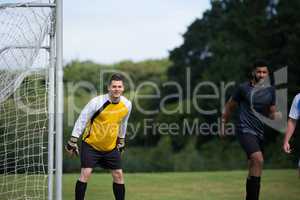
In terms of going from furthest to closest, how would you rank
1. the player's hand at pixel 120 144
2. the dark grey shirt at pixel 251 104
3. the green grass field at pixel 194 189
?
1. the green grass field at pixel 194 189
2. the player's hand at pixel 120 144
3. the dark grey shirt at pixel 251 104

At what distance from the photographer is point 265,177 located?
45.9 feet

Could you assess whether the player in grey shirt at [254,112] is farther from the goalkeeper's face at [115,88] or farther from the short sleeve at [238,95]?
the goalkeeper's face at [115,88]

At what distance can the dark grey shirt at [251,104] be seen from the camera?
24.0ft

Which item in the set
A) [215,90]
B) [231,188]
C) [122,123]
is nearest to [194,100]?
[215,90]

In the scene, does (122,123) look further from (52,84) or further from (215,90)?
(215,90)

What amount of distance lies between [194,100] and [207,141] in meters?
2.72

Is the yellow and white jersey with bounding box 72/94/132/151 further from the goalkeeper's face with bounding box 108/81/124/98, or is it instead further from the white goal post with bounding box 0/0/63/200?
the white goal post with bounding box 0/0/63/200

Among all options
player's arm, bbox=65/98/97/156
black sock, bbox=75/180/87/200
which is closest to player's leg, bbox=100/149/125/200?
black sock, bbox=75/180/87/200

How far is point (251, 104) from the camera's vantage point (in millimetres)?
7359

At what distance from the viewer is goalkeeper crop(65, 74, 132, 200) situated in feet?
23.1

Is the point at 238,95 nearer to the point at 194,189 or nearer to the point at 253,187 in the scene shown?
the point at 253,187

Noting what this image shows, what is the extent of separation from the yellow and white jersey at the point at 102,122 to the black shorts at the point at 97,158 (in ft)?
0.18

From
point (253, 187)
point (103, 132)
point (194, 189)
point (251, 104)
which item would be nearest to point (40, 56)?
point (103, 132)

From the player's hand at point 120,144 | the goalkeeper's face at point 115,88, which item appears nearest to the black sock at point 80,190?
the player's hand at point 120,144
